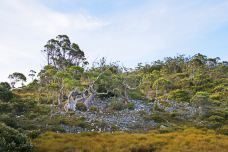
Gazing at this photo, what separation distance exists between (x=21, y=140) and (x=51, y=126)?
7.90 meters

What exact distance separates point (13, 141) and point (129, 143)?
6.87 m

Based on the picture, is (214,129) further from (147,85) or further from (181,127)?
(147,85)

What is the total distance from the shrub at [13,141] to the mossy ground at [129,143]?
1314 millimetres

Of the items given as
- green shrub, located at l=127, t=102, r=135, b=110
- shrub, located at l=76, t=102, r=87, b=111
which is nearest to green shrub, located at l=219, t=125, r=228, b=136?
green shrub, located at l=127, t=102, r=135, b=110

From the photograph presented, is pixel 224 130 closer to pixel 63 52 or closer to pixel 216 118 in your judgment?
pixel 216 118

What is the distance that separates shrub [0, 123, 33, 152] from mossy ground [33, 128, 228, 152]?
131 centimetres

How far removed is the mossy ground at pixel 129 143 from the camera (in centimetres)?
1961

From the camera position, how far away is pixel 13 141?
17328 mm

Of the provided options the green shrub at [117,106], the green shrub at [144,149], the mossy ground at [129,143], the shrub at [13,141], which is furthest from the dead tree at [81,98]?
the shrub at [13,141]

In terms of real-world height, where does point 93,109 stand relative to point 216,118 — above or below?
above

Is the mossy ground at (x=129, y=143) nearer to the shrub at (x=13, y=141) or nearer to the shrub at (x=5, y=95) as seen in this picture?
the shrub at (x=13, y=141)

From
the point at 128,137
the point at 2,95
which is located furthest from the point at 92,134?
the point at 2,95

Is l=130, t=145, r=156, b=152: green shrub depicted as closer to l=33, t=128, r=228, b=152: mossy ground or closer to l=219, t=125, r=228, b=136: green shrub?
l=33, t=128, r=228, b=152: mossy ground

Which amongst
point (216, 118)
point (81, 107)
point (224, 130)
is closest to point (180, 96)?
point (216, 118)
